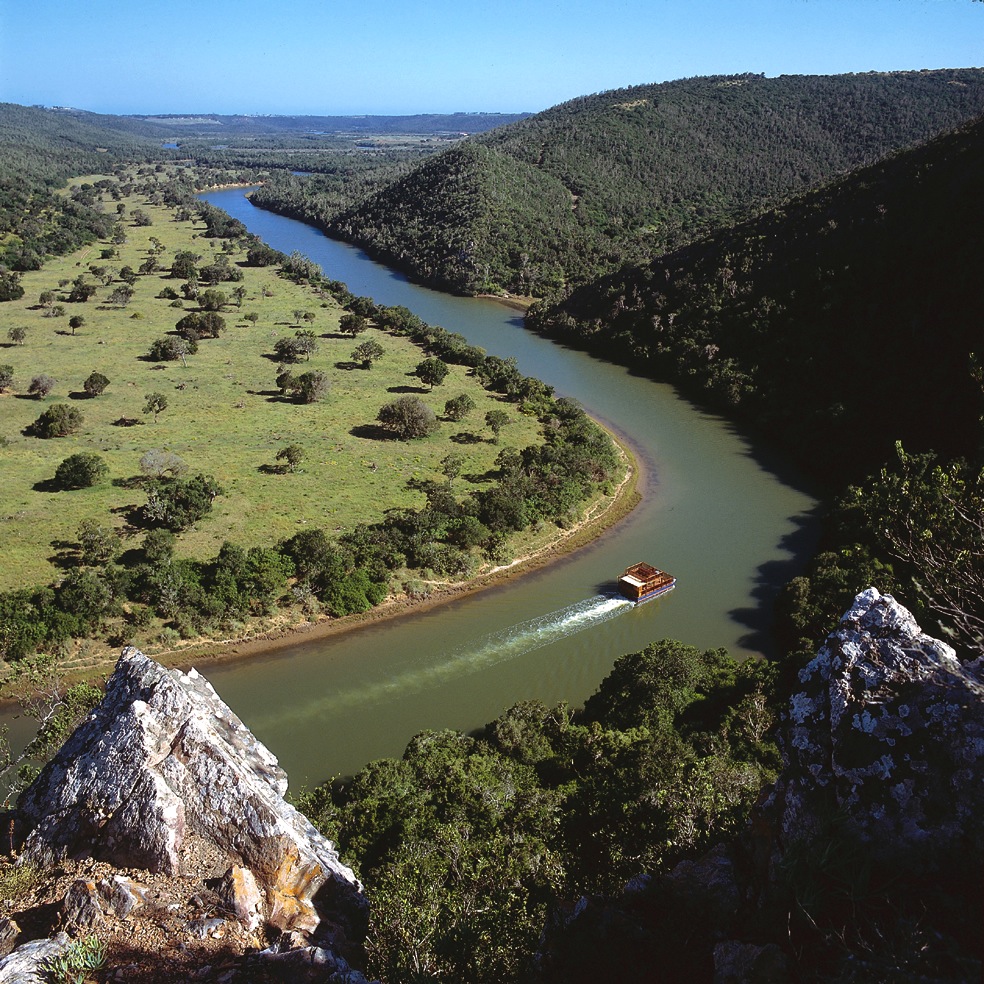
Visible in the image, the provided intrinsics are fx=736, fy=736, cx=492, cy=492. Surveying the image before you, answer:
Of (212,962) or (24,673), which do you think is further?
(24,673)

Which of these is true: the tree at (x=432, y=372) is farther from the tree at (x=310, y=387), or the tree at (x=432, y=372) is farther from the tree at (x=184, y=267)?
the tree at (x=184, y=267)

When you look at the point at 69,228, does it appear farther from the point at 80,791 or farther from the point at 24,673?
the point at 80,791

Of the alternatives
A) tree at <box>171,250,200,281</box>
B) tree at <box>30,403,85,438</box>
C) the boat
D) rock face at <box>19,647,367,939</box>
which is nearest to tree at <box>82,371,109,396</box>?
tree at <box>30,403,85,438</box>

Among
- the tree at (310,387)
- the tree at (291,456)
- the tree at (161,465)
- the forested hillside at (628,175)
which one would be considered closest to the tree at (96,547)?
the tree at (161,465)

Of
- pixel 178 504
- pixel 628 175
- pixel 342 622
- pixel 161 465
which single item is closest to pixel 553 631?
pixel 342 622

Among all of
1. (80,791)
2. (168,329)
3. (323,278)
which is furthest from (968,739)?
(323,278)

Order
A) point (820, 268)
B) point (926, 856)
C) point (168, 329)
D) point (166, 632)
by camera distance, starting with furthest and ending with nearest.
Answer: point (168, 329), point (820, 268), point (166, 632), point (926, 856)
